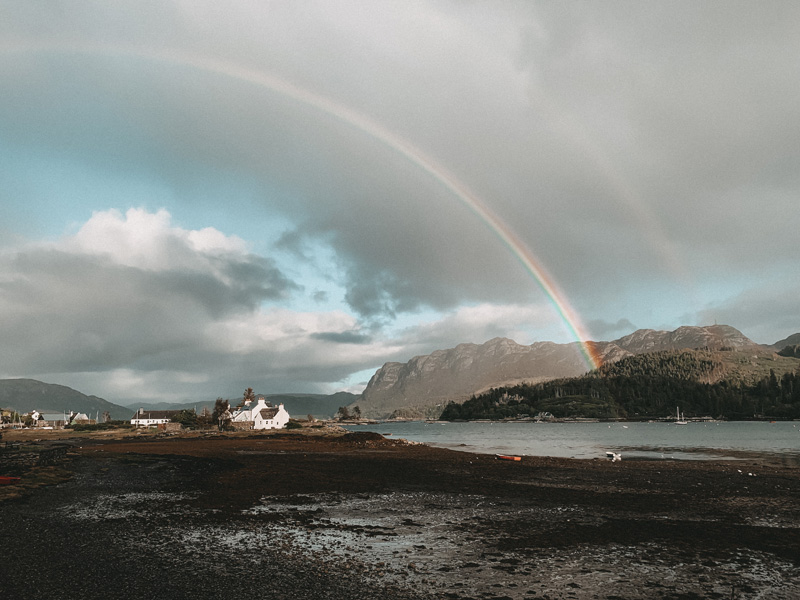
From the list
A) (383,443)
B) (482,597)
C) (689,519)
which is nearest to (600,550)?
(482,597)

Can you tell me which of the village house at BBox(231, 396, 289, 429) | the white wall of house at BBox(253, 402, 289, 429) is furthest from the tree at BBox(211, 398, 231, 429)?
the white wall of house at BBox(253, 402, 289, 429)

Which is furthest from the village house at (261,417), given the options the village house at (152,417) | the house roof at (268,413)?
the village house at (152,417)

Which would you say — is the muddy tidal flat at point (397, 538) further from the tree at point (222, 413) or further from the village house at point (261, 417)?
the village house at point (261, 417)

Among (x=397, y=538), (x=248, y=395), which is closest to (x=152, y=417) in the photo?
(x=248, y=395)

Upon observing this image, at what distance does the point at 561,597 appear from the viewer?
47.7ft

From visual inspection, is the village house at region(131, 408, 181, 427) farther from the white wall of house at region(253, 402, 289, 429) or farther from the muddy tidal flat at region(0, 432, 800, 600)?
the muddy tidal flat at region(0, 432, 800, 600)

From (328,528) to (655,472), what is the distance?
1496 inches

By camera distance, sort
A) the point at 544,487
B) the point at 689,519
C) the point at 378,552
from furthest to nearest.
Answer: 1. the point at 544,487
2. the point at 689,519
3. the point at 378,552

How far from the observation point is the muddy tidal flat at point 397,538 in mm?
15219

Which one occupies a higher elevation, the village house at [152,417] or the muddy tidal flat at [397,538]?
the muddy tidal flat at [397,538]

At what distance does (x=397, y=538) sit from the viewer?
21391 mm

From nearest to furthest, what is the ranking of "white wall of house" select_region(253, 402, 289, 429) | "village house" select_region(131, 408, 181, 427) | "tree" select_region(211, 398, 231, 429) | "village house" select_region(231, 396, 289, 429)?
"tree" select_region(211, 398, 231, 429) → "village house" select_region(231, 396, 289, 429) → "white wall of house" select_region(253, 402, 289, 429) → "village house" select_region(131, 408, 181, 427)

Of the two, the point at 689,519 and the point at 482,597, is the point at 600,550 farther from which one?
the point at 689,519

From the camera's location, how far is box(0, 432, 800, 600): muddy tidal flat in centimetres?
1522
